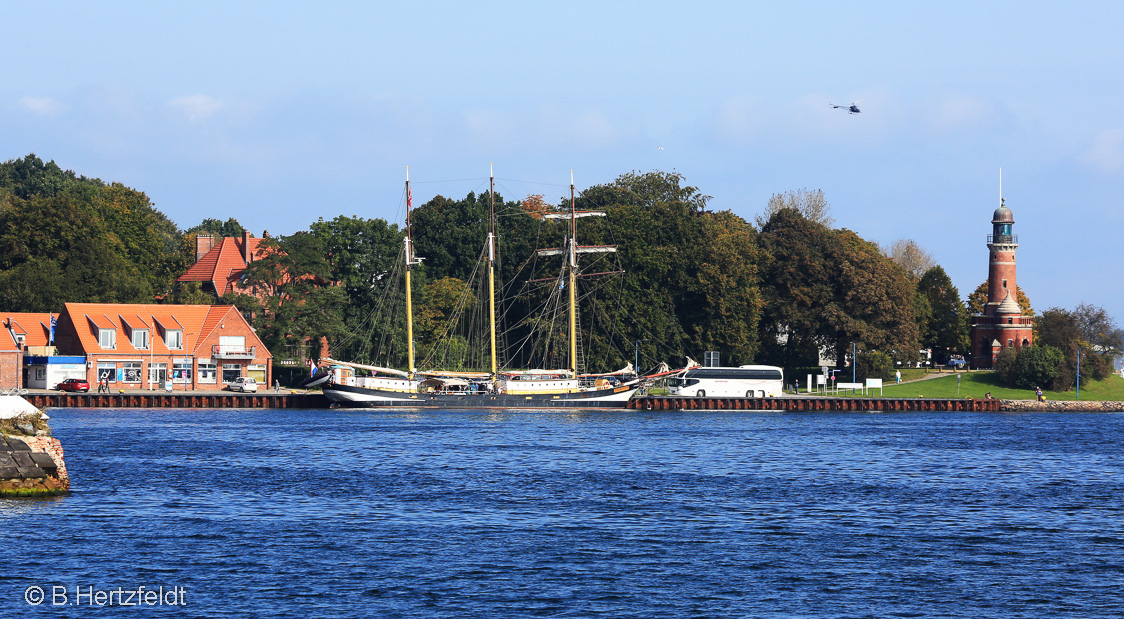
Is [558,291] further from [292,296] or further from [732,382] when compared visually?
[292,296]

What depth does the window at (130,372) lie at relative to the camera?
102938 mm

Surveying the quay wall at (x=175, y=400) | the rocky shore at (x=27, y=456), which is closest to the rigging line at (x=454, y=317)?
the quay wall at (x=175, y=400)

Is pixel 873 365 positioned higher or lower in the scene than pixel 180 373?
lower

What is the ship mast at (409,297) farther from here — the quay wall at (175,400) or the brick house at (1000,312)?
the brick house at (1000,312)

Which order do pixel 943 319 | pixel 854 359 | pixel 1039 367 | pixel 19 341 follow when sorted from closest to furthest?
pixel 19 341 → pixel 854 359 → pixel 1039 367 → pixel 943 319

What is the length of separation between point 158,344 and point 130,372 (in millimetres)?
3445

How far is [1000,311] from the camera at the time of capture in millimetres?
131875

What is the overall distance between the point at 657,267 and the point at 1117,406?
153 ft

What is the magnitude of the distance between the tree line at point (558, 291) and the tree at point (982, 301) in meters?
12.7

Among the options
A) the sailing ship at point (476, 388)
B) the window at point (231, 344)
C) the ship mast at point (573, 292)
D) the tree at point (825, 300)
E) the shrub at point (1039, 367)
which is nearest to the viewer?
the sailing ship at point (476, 388)

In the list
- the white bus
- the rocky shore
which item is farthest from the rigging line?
the rocky shore

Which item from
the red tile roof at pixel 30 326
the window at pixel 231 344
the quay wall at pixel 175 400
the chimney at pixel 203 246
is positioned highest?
the chimney at pixel 203 246

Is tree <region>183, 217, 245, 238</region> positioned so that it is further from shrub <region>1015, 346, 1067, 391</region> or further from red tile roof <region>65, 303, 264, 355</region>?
→ shrub <region>1015, 346, 1067, 391</region>

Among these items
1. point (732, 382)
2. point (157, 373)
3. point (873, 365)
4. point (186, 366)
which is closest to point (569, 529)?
point (732, 382)
